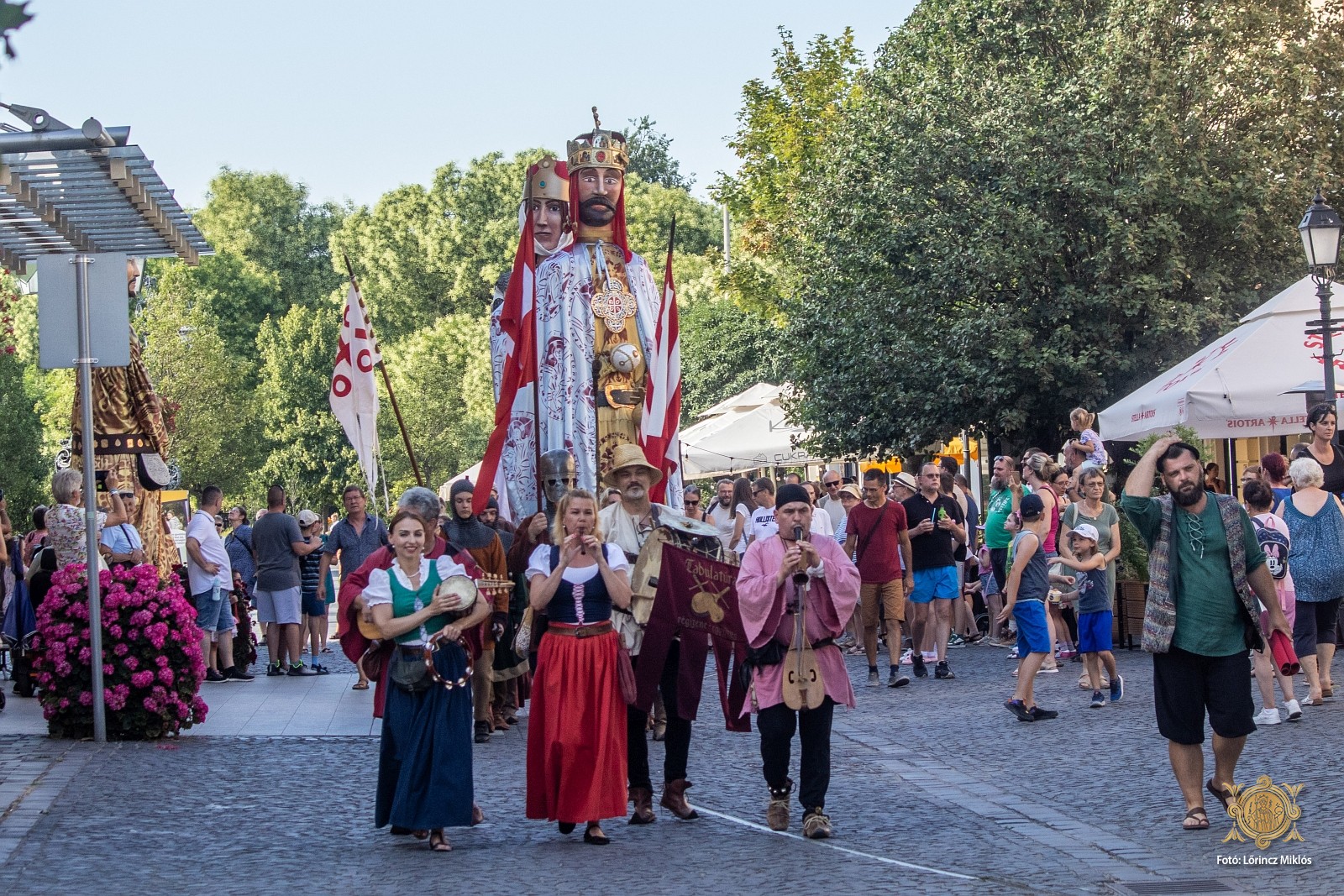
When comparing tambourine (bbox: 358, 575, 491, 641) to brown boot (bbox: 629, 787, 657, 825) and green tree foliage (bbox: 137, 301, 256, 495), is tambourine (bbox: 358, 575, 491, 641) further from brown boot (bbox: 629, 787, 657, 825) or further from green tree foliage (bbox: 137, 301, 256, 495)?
green tree foliage (bbox: 137, 301, 256, 495)

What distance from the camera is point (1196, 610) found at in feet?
27.2

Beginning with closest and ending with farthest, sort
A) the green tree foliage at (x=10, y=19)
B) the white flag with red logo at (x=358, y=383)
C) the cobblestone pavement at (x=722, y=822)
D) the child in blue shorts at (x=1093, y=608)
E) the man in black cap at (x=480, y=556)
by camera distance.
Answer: the green tree foliage at (x=10, y=19), the cobblestone pavement at (x=722, y=822), the man in black cap at (x=480, y=556), the child in blue shorts at (x=1093, y=608), the white flag with red logo at (x=358, y=383)

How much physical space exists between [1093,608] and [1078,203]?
15.2 meters

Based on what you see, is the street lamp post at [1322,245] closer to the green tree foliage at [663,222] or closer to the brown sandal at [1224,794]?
the brown sandal at [1224,794]

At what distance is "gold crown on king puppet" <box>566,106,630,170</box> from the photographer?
14953mm

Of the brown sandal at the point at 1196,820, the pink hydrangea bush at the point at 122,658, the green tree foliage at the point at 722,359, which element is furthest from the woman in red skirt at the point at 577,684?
the green tree foliage at the point at 722,359

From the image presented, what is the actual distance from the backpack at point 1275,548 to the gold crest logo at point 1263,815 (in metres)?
3.96

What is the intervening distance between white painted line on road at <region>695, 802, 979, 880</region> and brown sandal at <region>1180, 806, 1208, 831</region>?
1343mm

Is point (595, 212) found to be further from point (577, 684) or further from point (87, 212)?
point (577, 684)

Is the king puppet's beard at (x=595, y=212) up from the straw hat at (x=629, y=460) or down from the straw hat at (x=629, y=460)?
up

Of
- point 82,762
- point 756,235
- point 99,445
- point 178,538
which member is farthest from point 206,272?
point 82,762

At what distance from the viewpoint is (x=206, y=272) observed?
6975 centimetres

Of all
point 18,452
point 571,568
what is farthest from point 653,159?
point 571,568

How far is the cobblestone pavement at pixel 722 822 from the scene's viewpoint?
24.7 feet
